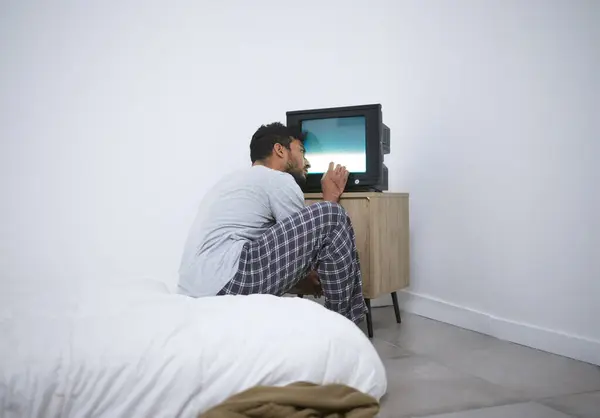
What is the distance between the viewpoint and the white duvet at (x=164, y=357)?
125cm

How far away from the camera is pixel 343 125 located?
270 cm

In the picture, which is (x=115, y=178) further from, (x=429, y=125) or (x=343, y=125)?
(x=429, y=125)

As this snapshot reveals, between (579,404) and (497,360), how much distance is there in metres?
0.53

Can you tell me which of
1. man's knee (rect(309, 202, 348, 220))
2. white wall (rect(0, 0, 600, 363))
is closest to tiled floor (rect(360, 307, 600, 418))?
white wall (rect(0, 0, 600, 363))

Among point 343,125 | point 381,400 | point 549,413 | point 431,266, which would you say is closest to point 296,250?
point 381,400

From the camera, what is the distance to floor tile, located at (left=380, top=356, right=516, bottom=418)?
1.66 metres

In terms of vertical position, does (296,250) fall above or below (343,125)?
below

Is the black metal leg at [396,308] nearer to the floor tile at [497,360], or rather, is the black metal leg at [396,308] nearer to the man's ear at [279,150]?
the floor tile at [497,360]

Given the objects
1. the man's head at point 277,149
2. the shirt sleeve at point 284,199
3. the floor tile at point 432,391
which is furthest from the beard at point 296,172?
the floor tile at point 432,391

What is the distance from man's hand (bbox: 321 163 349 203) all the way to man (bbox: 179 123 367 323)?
12.6 inches

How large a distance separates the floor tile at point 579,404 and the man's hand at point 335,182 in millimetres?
1243

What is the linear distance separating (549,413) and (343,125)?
157 centimetres

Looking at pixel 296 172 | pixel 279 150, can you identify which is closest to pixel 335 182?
pixel 296 172

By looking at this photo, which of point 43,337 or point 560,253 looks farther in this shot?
point 560,253
